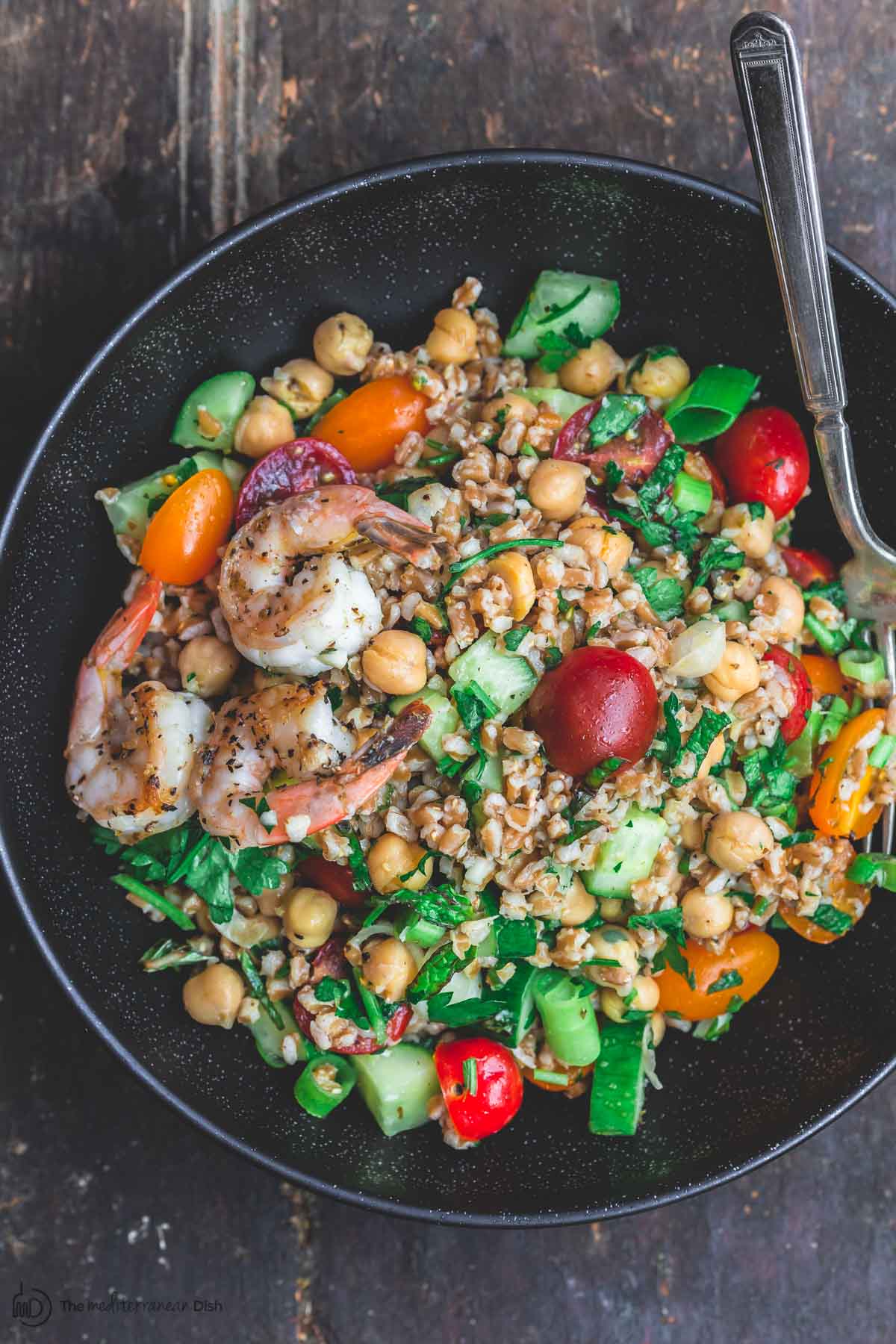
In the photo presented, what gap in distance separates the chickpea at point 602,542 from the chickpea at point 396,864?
0.78 meters

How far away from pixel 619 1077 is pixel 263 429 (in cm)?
183

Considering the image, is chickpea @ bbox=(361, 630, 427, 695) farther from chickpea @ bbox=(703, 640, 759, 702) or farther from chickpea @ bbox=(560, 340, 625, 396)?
chickpea @ bbox=(560, 340, 625, 396)

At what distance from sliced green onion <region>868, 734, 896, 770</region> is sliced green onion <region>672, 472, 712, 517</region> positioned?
2.33 feet

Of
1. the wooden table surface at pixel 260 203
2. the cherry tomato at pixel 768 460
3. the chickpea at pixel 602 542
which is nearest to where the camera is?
the chickpea at pixel 602 542

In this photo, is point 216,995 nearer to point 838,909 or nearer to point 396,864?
point 396,864

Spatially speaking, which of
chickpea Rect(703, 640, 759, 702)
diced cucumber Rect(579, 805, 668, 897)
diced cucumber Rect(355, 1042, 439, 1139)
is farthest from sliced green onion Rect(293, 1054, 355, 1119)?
chickpea Rect(703, 640, 759, 702)

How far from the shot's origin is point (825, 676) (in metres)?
2.62

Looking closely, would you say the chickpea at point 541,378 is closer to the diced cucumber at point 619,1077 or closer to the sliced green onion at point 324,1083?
the diced cucumber at point 619,1077

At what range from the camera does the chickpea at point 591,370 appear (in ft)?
8.59

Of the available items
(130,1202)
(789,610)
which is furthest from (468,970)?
(130,1202)

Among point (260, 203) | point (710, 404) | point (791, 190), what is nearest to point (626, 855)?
point (710, 404)

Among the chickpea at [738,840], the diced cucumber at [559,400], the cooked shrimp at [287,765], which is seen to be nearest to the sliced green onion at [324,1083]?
the cooked shrimp at [287,765]

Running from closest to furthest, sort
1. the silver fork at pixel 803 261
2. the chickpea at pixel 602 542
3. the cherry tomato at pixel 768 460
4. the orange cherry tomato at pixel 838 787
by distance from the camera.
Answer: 1. the silver fork at pixel 803 261
2. the chickpea at pixel 602 542
3. the orange cherry tomato at pixel 838 787
4. the cherry tomato at pixel 768 460

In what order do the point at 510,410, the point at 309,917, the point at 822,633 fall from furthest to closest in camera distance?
the point at 822,633
the point at 510,410
the point at 309,917
